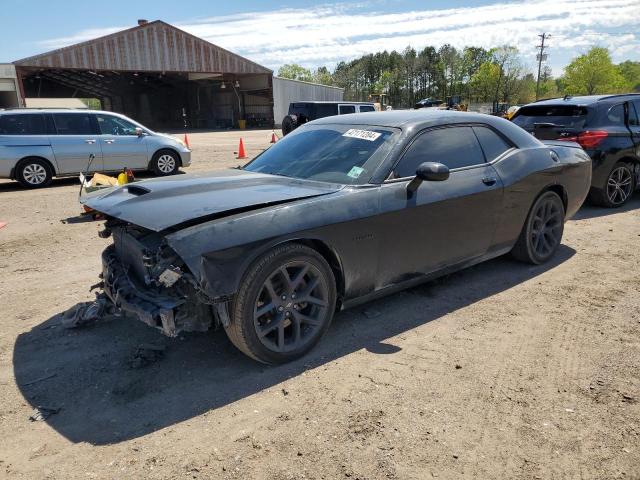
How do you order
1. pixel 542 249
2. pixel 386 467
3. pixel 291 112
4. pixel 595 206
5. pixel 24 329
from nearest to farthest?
pixel 386 467 < pixel 24 329 < pixel 542 249 < pixel 595 206 < pixel 291 112

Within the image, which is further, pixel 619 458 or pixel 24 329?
pixel 24 329

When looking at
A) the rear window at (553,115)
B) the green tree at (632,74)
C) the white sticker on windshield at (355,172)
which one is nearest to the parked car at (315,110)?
the rear window at (553,115)

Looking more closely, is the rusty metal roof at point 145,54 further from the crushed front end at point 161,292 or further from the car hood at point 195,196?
the crushed front end at point 161,292

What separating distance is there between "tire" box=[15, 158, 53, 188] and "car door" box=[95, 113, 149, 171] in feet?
4.01

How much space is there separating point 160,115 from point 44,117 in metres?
45.3

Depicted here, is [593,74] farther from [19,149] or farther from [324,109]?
[19,149]

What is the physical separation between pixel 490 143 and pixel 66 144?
32.0 ft

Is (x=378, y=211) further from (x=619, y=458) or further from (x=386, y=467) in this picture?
(x=619, y=458)

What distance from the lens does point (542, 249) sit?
5230mm

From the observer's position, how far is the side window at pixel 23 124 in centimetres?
1045

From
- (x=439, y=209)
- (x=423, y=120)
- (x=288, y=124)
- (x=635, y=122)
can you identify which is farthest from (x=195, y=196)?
(x=288, y=124)

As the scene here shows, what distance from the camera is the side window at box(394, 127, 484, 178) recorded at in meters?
3.86

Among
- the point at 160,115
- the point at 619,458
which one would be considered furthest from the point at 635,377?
the point at 160,115

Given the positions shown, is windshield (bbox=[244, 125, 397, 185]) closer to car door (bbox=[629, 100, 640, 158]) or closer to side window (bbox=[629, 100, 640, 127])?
car door (bbox=[629, 100, 640, 158])
